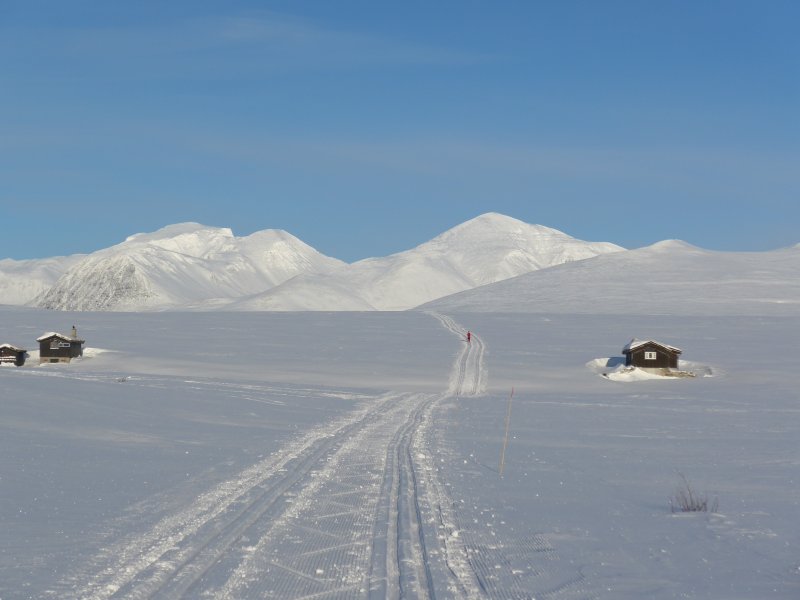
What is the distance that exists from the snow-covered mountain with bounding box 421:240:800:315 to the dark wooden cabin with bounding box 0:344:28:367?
3380 inches

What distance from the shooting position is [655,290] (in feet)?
507

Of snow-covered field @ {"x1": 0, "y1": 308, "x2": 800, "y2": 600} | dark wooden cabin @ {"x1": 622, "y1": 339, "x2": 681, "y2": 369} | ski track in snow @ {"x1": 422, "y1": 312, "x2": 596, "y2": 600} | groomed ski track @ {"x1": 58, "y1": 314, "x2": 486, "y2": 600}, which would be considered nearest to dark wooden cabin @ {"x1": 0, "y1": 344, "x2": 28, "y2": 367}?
snow-covered field @ {"x1": 0, "y1": 308, "x2": 800, "y2": 600}

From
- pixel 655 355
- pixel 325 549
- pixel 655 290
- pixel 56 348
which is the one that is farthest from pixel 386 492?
pixel 655 290

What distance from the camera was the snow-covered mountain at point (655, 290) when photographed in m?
130

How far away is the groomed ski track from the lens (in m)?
9.17

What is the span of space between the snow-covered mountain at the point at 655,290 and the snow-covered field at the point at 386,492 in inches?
3523

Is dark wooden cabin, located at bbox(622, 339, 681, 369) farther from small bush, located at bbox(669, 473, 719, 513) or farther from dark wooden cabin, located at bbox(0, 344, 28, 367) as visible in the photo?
dark wooden cabin, located at bbox(0, 344, 28, 367)

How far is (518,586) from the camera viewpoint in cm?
948

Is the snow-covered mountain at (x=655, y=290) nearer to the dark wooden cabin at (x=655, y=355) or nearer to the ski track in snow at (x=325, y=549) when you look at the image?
the dark wooden cabin at (x=655, y=355)

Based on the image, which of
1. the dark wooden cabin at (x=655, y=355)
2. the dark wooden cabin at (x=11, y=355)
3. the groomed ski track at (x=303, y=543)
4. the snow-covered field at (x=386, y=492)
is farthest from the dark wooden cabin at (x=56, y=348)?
the groomed ski track at (x=303, y=543)

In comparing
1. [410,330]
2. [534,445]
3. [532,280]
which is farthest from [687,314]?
[534,445]

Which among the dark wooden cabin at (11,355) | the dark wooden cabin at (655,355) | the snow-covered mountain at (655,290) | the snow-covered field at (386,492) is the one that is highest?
the snow-covered mountain at (655,290)

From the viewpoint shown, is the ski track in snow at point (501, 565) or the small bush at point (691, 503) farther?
the small bush at point (691, 503)

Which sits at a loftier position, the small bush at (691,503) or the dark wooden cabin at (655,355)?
the dark wooden cabin at (655,355)
